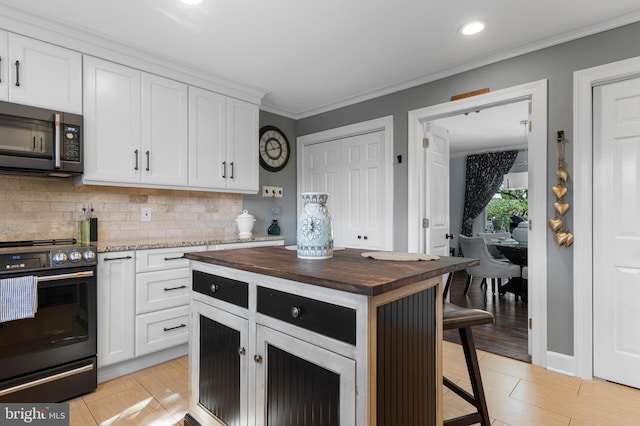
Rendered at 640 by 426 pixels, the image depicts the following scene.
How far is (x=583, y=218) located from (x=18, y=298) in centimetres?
356

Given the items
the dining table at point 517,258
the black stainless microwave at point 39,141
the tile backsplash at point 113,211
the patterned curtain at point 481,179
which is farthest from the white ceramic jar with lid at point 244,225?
the patterned curtain at point 481,179

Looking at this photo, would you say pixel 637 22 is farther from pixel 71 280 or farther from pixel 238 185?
pixel 71 280

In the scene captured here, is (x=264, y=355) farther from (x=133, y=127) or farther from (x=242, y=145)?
(x=242, y=145)

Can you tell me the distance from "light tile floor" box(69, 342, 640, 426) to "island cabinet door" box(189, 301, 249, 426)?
45cm

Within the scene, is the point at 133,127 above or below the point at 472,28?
below

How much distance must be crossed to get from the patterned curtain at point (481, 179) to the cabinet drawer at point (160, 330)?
596cm

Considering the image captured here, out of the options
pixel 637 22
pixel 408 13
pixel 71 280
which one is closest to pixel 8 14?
pixel 71 280

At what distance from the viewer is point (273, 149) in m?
4.17

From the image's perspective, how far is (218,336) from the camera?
5.19ft

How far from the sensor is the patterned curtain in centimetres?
668

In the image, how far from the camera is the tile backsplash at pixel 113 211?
8.00 feet

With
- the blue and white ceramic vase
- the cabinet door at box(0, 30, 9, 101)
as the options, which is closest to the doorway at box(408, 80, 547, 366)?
the blue and white ceramic vase

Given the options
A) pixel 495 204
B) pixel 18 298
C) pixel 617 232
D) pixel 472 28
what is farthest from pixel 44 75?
pixel 495 204

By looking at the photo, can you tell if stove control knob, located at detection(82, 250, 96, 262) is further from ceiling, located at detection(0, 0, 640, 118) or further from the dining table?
the dining table
